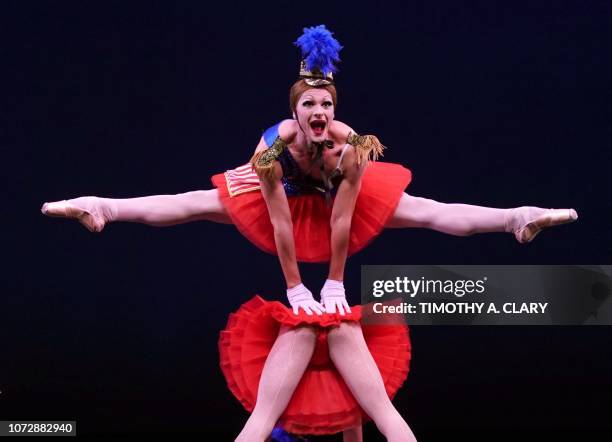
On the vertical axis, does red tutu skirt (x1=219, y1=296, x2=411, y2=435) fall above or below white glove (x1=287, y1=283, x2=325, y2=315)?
below

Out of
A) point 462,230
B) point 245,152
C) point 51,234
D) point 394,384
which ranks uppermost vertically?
point 245,152

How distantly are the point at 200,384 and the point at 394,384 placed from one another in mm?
1153

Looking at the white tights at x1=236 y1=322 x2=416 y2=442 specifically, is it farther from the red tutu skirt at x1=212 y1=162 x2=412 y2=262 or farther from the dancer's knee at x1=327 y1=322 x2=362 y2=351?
the red tutu skirt at x1=212 y1=162 x2=412 y2=262

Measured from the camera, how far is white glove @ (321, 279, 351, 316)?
297cm

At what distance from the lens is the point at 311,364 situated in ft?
9.80

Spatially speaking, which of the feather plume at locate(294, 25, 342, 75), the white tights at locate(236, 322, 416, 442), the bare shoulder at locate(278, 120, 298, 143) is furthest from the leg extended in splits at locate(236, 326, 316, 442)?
the feather plume at locate(294, 25, 342, 75)

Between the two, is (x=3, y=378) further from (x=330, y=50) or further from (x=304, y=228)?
(x=330, y=50)

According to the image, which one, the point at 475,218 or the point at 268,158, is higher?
the point at 268,158

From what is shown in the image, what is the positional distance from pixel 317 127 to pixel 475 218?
0.55 m

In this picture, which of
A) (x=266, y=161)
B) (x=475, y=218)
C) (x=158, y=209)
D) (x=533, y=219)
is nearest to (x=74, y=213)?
(x=158, y=209)

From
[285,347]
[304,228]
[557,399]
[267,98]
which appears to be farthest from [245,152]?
[557,399]

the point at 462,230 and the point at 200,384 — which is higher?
the point at 462,230

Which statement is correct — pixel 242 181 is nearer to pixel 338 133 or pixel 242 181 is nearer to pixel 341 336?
pixel 338 133

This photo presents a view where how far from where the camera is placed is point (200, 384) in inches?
155
